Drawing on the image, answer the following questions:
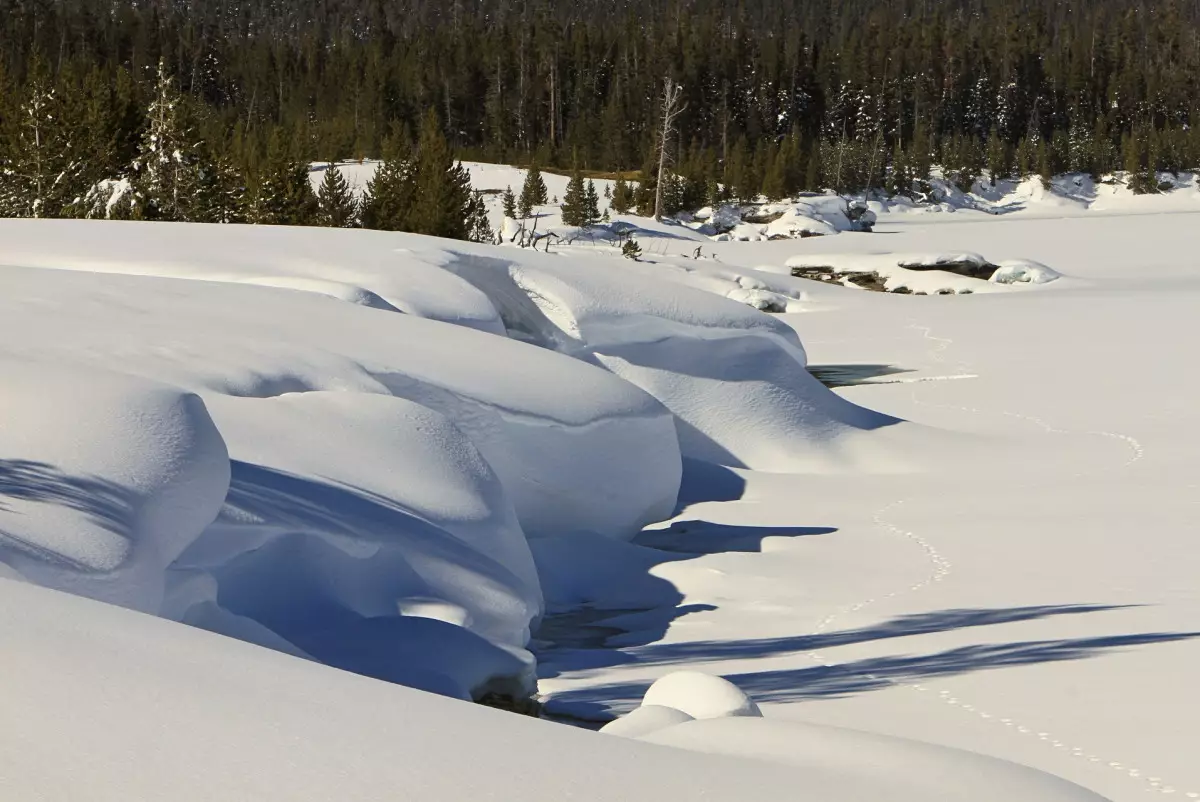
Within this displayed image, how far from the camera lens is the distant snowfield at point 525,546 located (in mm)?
2848

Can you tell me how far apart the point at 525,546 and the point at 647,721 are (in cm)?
394

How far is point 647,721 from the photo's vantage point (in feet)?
12.2

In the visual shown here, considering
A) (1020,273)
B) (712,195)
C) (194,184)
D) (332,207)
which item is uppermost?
(194,184)

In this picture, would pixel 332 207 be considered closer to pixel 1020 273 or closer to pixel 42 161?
pixel 42 161

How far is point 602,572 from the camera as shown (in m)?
8.70

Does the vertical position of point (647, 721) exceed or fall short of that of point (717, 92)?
it falls short

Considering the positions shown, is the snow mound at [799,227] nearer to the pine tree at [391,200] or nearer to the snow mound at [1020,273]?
the snow mound at [1020,273]

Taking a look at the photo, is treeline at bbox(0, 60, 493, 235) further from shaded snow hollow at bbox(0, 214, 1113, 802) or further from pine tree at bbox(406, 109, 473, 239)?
shaded snow hollow at bbox(0, 214, 1113, 802)

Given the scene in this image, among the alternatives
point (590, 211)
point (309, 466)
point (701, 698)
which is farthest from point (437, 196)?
point (701, 698)

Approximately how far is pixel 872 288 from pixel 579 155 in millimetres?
37770

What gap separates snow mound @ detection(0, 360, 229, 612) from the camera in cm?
442

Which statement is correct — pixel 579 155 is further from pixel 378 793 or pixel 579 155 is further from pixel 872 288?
pixel 378 793

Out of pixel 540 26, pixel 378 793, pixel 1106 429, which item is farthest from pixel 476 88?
pixel 378 793

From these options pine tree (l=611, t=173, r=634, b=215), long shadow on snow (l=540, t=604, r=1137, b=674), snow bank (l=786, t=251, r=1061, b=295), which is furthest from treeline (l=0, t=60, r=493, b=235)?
long shadow on snow (l=540, t=604, r=1137, b=674)
